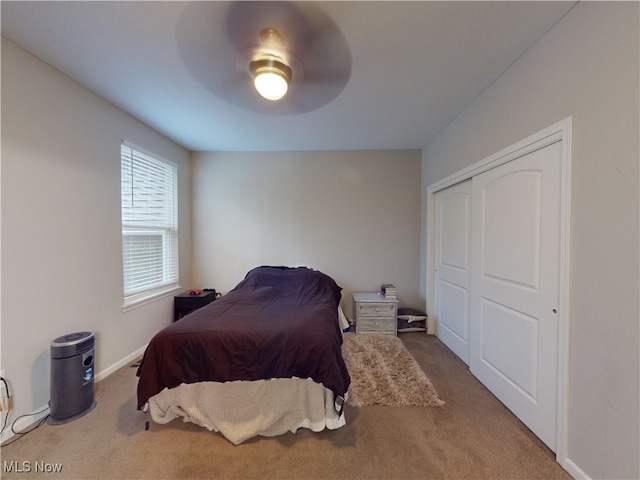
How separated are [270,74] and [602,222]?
6.52 ft

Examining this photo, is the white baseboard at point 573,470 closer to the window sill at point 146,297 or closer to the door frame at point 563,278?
the door frame at point 563,278

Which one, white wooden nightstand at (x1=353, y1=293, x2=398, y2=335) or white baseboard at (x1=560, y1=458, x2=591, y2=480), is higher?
white wooden nightstand at (x1=353, y1=293, x2=398, y2=335)

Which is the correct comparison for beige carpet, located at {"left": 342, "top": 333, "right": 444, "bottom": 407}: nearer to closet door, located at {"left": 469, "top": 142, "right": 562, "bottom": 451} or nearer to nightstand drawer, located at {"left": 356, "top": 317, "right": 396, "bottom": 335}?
nightstand drawer, located at {"left": 356, "top": 317, "right": 396, "bottom": 335}

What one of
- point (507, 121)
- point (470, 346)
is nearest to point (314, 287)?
point (470, 346)

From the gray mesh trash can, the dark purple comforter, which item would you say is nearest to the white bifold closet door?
the dark purple comforter

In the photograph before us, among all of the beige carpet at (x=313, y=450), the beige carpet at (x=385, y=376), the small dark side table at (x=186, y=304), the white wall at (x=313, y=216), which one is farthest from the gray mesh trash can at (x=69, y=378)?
the beige carpet at (x=385, y=376)

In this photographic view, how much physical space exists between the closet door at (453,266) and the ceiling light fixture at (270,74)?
2020 mm

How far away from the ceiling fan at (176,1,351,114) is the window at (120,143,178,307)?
1414mm

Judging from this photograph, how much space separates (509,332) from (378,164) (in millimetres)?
2544

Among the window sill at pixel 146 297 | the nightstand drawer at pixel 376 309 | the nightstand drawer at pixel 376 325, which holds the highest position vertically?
the window sill at pixel 146 297

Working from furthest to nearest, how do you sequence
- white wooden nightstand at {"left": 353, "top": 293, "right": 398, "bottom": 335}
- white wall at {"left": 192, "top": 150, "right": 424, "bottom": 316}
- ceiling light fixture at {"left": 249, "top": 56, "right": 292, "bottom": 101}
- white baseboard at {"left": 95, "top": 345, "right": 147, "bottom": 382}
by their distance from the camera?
white wall at {"left": 192, "top": 150, "right": 424, "bottom": 316}
white wooden nightstand at {"left": 353, "top": 293, "right": 398, "bottom": 335}
white baseboard at {"left": 95, "top": 345, "right": 147, "bottom": 382}
ceiling light fixture at {"left": 249, "top": 56, "right": 292, "bottom": 101}

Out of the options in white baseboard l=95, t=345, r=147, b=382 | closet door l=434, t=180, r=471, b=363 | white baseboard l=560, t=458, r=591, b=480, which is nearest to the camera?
white baseboard l=560, t=458, r=591, b=480

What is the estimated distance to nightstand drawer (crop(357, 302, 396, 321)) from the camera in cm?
312

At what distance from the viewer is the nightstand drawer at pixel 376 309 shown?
10.2 ft
